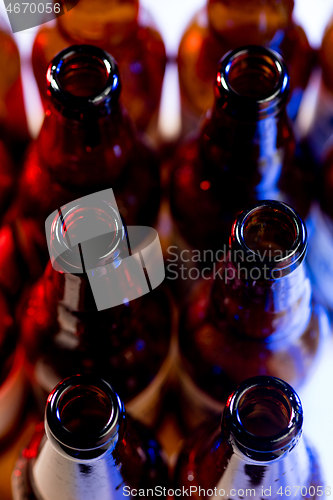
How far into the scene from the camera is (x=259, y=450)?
1.23 ft

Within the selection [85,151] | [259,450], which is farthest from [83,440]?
[85,151]

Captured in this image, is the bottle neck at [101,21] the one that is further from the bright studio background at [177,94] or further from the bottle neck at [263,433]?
the bottle neck at [263,433]

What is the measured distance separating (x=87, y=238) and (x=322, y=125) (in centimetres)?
42

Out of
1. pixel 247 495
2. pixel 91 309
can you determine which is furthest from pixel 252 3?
pixel 247 495

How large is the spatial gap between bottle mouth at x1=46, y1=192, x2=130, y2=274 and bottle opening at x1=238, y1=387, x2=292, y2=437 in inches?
5.6

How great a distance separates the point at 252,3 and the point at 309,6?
0.29m

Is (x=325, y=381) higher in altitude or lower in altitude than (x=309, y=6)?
lower

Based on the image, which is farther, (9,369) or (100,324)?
(9,369)

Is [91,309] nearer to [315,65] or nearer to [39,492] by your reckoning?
[39,492]

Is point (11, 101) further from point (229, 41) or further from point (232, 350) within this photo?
point (232, 350)

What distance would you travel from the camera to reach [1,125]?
0.75 m

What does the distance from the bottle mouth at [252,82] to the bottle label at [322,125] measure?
218 mm

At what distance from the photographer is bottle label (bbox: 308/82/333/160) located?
710 millimetres

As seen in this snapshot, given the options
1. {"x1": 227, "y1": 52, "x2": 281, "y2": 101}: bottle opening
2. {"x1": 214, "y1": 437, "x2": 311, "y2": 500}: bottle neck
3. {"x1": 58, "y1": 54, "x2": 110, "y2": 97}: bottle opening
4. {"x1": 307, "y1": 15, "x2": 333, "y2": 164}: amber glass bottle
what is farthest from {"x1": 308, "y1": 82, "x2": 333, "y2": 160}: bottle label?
{"x1": 214, "y1": 437, "x2": 311, "y2": 500}: bottle neck
